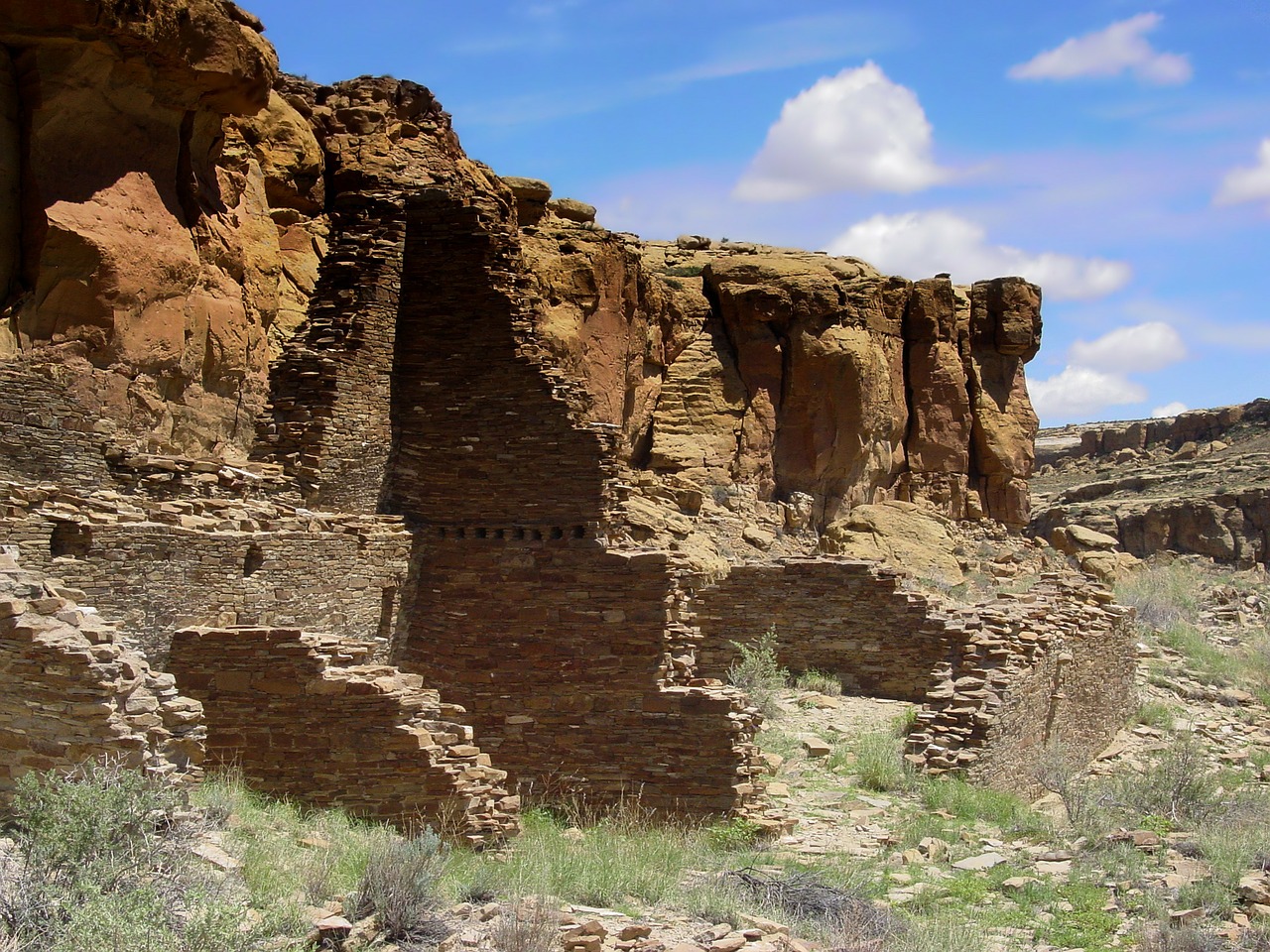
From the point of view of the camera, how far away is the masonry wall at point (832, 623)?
17.1m

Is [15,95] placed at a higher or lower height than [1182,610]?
higher

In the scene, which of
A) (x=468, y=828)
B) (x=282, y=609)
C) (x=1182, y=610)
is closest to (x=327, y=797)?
(x=468, y=828)

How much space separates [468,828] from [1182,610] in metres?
24.1

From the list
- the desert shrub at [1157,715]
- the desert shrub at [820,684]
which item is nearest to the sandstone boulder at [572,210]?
the desert shrub at [820,684]

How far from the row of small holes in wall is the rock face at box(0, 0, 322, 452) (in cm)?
321

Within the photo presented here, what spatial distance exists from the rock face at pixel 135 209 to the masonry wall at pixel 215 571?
2.53 metres

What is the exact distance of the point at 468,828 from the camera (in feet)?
30.9

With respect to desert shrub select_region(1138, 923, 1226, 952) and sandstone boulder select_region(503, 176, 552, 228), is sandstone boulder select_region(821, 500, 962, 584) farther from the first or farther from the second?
desert shrub select_region(1138, 923, 1226, 952)

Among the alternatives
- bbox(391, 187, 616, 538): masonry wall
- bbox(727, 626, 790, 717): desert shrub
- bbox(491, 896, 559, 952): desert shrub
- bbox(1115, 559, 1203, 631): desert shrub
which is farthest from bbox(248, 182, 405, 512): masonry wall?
bbox(1115, 559, 1203, 631): desert shrub

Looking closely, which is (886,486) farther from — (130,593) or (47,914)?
(47,914)

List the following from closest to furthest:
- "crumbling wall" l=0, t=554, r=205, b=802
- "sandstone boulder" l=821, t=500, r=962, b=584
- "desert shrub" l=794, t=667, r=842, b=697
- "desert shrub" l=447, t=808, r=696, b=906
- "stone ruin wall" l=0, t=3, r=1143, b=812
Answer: "crumbling wall" l=0, t=554, r=205, b=802
"desert shrub" l=447, t=808, r=696, b=906
"stone ruin wall" l=0, t=3, r=1143, b=812
"desert shrub" l=794, t=667, r=842, b=697
"sandstone boulder" l=821, t=500, r=962, b=584

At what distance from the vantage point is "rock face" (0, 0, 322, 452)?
37.9 feet

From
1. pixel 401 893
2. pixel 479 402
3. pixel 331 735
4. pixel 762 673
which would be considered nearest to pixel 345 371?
pixel 479 402

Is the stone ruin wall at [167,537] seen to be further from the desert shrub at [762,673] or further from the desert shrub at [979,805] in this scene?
the desert shrub at [979,805]
